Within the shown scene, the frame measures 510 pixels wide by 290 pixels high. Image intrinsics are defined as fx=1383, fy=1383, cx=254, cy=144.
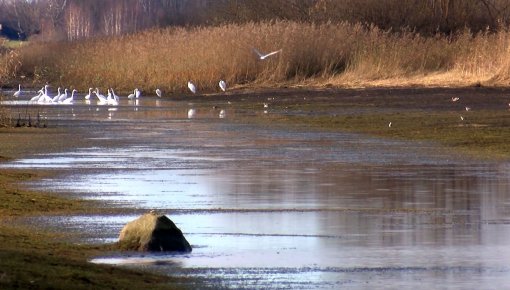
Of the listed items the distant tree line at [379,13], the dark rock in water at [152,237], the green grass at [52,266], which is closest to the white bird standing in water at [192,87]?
the distant tree line at [379,13]

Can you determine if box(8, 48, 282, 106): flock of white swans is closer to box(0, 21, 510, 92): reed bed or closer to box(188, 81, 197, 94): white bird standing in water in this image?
box(188, 81, 197, 94): white bird standing in water

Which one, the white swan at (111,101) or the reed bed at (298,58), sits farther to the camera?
the reed bed at (298,58)

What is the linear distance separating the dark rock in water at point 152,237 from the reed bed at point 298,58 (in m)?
30.3

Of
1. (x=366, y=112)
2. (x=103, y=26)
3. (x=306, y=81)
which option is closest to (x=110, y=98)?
(x=306, y=81)

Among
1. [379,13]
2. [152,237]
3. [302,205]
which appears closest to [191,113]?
A: [379,13]

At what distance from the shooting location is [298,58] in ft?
149

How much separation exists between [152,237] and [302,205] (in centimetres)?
337

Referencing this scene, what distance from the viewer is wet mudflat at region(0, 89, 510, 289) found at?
971cm

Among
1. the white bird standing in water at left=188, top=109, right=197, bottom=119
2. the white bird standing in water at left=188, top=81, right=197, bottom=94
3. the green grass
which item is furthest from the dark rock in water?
the white bird standing in water at left=188, top=81, right=197, bottom=94

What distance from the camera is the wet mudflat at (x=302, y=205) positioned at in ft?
31.9

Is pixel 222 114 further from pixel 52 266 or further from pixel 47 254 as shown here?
pixel 52 266

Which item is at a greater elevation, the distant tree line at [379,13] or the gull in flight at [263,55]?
the distant tree line at [379,13]

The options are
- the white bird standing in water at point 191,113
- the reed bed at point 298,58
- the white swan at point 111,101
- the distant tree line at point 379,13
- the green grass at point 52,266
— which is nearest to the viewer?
the green grass at point 52,266

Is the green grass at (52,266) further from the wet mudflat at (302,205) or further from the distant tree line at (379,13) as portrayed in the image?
the distant tree line at (379,13)
